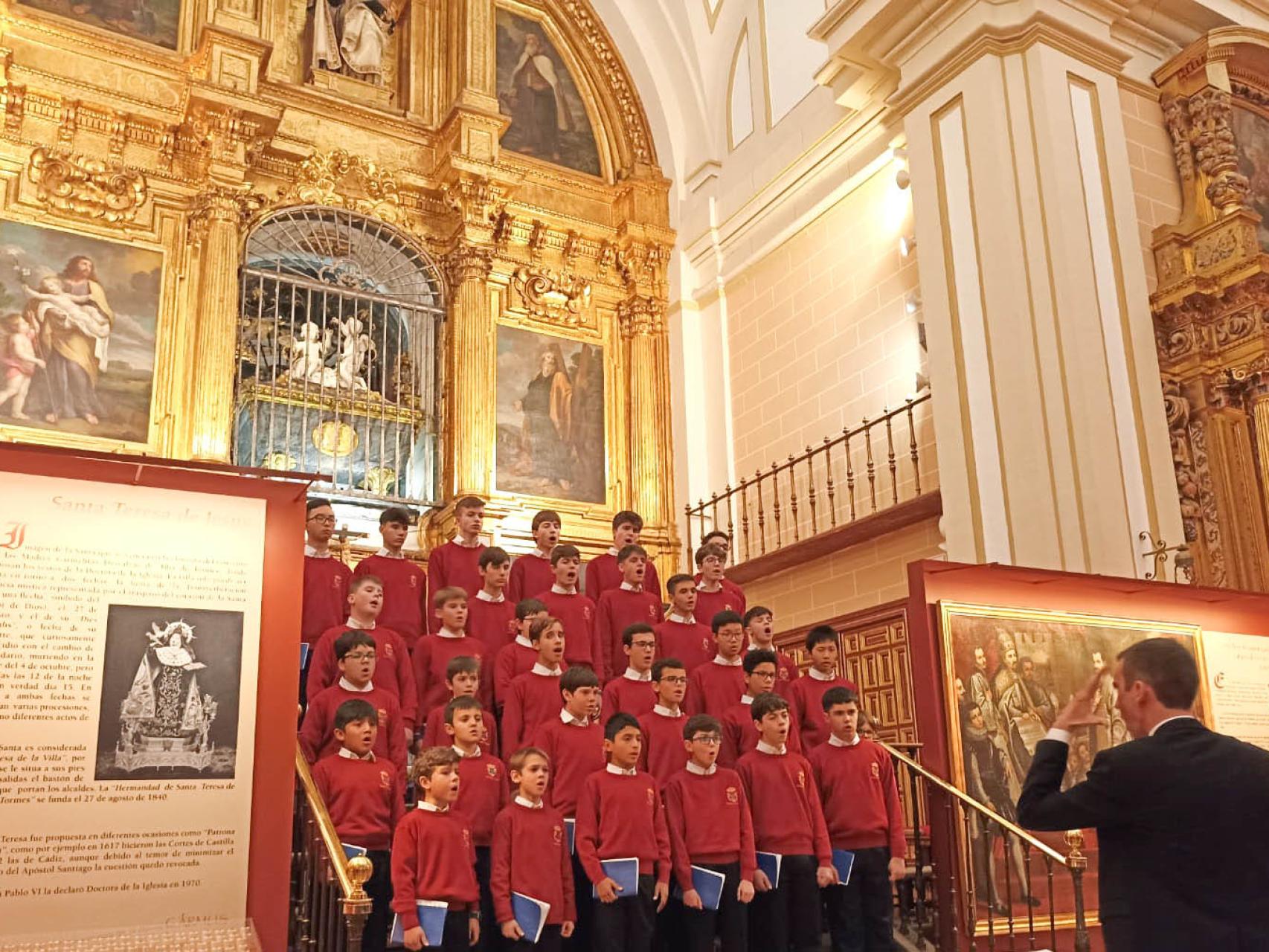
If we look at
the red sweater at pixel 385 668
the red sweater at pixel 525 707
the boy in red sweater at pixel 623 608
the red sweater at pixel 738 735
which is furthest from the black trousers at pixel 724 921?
the boy in red sweater at pixel 623 608

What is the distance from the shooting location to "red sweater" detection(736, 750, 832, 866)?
6.03 meters

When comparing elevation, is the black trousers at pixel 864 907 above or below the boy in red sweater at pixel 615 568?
below

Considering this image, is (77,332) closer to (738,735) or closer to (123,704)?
(123,704)

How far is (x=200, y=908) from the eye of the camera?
Answer: 477 centimetres

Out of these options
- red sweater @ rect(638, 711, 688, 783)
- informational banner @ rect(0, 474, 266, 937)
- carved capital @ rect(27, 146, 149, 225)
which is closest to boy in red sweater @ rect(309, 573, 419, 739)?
red sweater @ rect(638, 711, 688, 783)

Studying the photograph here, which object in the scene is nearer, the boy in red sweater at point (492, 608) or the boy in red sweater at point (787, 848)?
the boy in red sweater at point (787, 848)

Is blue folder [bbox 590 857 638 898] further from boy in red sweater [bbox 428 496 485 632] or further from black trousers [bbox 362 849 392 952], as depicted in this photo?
boy in red sweater [bbox 428 496 485 632]

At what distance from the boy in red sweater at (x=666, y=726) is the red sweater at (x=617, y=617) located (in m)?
Result: 1.24

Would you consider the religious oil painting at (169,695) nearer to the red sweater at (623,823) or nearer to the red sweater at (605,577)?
the red sweater at (623,823)

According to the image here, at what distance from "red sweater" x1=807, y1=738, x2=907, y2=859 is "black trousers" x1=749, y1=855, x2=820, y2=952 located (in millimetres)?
277

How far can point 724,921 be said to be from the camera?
229 inches

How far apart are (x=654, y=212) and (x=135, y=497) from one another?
895 centimetres

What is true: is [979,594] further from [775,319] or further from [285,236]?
[285,236]

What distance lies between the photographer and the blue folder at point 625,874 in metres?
5.51
